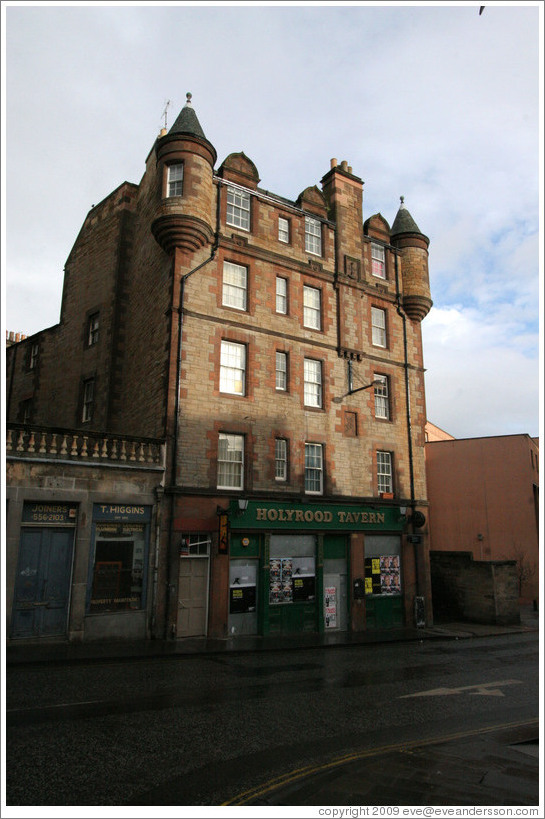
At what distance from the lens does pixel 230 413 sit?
21141 millimetres

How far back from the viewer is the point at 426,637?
21094 millimetres

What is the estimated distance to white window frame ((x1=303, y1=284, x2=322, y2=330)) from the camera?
24.7 m

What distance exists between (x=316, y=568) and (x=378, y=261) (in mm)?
15486

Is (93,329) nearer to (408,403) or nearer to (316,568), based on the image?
(316,568)

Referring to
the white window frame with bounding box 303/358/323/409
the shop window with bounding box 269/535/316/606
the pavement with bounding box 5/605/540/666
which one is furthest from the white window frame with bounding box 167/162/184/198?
the pavement with bounding box 5/605/540/666

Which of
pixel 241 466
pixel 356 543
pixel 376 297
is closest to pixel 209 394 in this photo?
pixel 241 466

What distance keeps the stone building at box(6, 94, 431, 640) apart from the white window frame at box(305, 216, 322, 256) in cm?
11

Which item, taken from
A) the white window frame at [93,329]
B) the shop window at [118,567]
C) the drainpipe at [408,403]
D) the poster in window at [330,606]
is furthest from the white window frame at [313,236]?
the poster in window at [330,606]

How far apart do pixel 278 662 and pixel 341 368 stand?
526 inches

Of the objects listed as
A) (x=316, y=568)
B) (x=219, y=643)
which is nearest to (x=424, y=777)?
(x=219, y=643)

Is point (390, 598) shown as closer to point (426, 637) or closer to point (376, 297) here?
point (426, 637)

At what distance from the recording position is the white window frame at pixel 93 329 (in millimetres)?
26094

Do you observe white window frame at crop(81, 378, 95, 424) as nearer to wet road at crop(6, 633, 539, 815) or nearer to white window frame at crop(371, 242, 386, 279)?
wet road at crop(6, 633, 539, 815)

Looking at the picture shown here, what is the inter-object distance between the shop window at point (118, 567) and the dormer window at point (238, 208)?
13.0 metres
